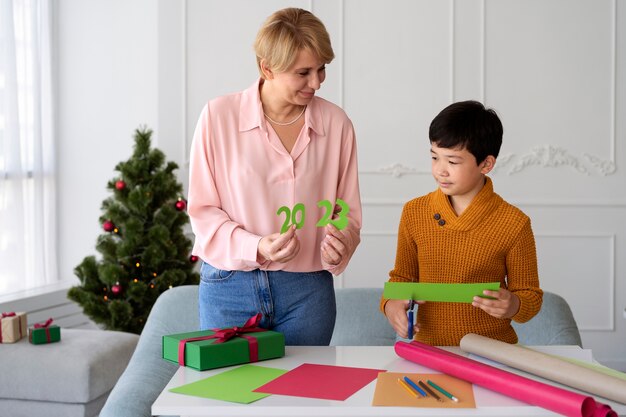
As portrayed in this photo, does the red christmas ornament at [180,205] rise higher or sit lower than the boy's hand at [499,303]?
higher

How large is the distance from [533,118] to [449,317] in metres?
3.50

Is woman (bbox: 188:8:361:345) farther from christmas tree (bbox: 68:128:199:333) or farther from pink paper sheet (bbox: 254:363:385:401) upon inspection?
christmas tree (bbox: 68:128:199:333)

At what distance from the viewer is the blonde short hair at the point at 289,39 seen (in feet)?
6.17

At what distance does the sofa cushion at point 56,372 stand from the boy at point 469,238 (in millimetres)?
1745

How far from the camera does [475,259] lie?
1.98 metres

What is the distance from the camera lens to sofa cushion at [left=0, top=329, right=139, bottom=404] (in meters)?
3.23

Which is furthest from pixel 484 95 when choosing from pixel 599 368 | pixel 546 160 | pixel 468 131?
pixel 599 368

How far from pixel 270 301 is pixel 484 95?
12.0 feet

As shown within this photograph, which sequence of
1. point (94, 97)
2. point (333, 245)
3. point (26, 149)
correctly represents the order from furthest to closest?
1. point (94, 97)
2. point (26, 149)
3. point (333, 245)

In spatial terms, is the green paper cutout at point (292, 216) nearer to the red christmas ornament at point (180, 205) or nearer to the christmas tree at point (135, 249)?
the christmas tree at point (135, 249)

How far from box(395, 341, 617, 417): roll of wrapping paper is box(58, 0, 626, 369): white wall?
351cm

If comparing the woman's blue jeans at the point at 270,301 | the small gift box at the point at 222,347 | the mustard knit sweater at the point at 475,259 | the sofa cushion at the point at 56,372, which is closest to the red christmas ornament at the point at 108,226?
the sofa cushion at the point at 56,372

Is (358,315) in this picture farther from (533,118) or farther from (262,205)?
(533,118)

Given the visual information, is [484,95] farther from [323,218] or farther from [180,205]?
[323,218]
